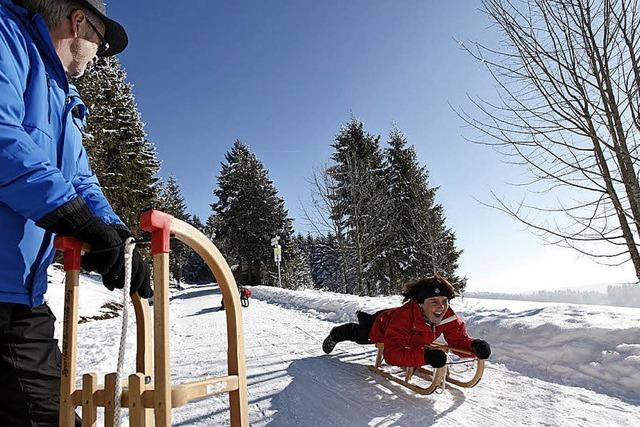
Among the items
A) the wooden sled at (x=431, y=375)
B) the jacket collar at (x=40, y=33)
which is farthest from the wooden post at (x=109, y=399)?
the wooden sled at (x=431, y=375)

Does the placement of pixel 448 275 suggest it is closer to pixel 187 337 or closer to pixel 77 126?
pixel 187 337

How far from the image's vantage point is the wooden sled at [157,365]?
4.40 feet

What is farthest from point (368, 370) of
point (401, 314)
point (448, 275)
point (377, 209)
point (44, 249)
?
point (448, 275)

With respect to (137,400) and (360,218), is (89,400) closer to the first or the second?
(137,400)

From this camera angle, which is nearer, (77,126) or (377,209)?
(77,126)

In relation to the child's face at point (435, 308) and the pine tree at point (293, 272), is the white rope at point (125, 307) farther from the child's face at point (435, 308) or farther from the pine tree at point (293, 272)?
the pine tree at point (293, 272)

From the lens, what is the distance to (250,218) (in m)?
31.6

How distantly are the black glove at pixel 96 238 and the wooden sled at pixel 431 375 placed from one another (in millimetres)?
2554

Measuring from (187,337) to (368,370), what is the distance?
156 inches

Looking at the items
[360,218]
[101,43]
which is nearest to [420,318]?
[101,43]

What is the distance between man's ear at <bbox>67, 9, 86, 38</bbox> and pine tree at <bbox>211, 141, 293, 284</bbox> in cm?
2994

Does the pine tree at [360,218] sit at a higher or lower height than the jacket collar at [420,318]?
higher

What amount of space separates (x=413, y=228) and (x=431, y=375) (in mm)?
19575

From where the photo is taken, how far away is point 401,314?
384 cm
